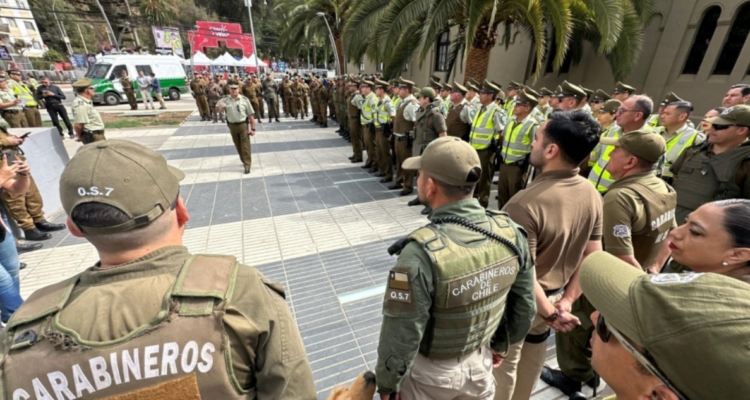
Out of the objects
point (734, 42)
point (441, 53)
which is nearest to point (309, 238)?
point (734, 42)

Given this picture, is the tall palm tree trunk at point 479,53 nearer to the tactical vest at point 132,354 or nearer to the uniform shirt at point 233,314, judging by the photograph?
the uniform shirt at point 233,314

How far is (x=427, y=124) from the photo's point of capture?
5312 millimetres

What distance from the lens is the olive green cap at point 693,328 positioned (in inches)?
22.9

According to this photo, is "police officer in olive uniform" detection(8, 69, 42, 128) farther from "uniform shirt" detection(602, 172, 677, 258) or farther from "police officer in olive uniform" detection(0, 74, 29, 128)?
"uniform shirt" detection(602, 172, 677, 258)

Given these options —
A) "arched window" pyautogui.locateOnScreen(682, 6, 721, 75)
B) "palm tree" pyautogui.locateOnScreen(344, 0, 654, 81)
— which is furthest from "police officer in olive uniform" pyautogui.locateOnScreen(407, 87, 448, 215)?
"arched window" pyautogui.locateOnScreen(682, 6, 721, 75)

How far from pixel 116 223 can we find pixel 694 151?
14.4 ft

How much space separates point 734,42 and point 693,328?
1276 cm

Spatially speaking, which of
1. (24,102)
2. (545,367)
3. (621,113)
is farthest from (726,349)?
(24,102)

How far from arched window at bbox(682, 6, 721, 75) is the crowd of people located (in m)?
9.68

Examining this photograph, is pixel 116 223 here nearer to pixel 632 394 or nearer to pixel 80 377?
pixel 80 377

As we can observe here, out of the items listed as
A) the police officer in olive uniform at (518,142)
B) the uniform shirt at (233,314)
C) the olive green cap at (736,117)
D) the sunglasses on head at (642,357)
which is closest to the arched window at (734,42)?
the police officer in olive uniform at (518,142)

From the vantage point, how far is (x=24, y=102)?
877cm

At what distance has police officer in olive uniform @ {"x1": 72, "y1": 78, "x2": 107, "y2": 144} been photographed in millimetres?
5719

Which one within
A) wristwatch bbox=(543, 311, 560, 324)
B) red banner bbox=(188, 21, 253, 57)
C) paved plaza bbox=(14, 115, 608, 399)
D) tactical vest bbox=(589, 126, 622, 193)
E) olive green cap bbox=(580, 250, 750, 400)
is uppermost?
red banner bbox=(188, 21, 253, 57)
